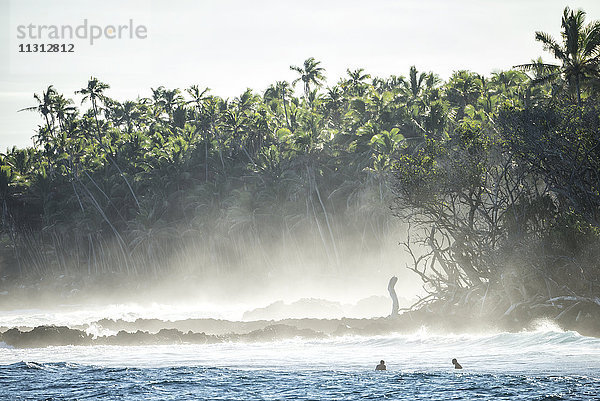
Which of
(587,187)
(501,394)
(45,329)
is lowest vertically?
(501,394)

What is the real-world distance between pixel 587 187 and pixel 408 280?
27.8 m

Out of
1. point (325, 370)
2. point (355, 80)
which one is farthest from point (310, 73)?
point (325, 370)

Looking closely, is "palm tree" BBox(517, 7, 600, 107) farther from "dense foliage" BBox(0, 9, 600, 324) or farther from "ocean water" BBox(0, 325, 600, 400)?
"ocean water" BBox(0, 325, 600, 400)

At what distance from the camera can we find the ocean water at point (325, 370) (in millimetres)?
15680

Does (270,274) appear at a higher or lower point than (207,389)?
higher

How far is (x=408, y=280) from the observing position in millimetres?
51250

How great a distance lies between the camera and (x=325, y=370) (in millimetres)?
19547

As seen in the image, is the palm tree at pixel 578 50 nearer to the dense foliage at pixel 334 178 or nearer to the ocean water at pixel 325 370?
the dense foliage at pixel 334 178

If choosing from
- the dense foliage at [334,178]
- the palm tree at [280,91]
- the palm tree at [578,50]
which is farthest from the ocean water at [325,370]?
the palm tree at [280,91]

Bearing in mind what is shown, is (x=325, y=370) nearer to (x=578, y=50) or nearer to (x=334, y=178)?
(x=578, y=50)

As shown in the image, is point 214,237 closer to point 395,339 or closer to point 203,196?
point 203,196

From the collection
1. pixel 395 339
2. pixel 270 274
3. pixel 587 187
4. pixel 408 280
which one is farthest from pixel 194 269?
pixel 587 187

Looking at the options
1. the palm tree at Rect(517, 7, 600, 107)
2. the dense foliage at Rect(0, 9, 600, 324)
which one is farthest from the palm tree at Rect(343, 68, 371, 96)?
the palm tree at Rect(517, 7, 600, 107)

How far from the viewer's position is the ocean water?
15680mm
